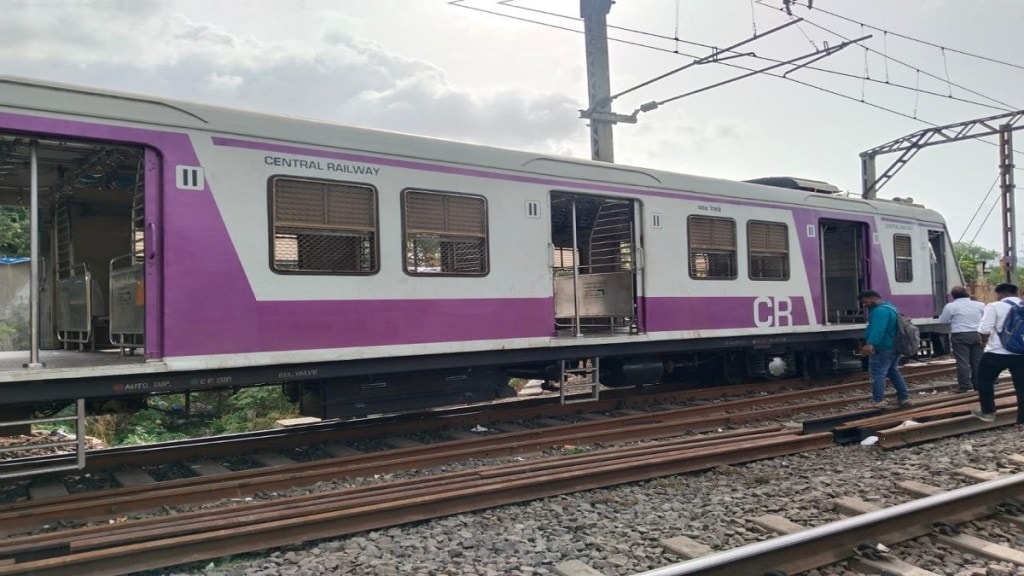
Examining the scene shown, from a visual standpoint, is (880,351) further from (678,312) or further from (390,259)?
(390,259)

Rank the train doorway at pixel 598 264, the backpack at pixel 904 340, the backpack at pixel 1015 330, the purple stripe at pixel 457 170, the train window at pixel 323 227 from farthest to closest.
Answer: the train doorway at pixel 598 264, the backpack at pixel 904 340, the backpack at pixel 1015 330, the train window at pixel 323 227, the purple stripe at pixel 457 170

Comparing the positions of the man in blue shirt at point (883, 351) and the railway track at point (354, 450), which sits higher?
the man in blue shirt at point (883, 351)

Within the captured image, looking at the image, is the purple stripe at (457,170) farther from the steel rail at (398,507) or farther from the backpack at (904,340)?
the steel rail at (398,507)

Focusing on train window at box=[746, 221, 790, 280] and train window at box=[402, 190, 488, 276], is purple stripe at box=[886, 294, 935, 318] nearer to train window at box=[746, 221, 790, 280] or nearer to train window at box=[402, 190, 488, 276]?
train window at box=[746, 221, 790, 280]

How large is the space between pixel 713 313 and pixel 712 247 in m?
0.90

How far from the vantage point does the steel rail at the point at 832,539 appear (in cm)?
376

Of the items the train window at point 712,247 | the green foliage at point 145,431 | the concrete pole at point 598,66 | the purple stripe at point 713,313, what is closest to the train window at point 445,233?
the purple stripe at point 713,313

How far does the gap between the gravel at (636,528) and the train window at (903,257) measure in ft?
23.3

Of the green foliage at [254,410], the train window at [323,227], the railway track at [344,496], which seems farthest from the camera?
the green foliage at [254,410]

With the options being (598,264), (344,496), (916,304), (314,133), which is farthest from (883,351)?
(314,133)

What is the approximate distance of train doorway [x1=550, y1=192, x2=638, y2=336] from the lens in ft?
31.6

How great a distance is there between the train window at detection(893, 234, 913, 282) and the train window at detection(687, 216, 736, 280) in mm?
4444

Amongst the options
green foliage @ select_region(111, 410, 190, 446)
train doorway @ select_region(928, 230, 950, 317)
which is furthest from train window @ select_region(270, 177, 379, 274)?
train doorway @ select_region(928, 230, 950, 317)

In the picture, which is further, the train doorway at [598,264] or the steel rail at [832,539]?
the train doorway at [598,264]
